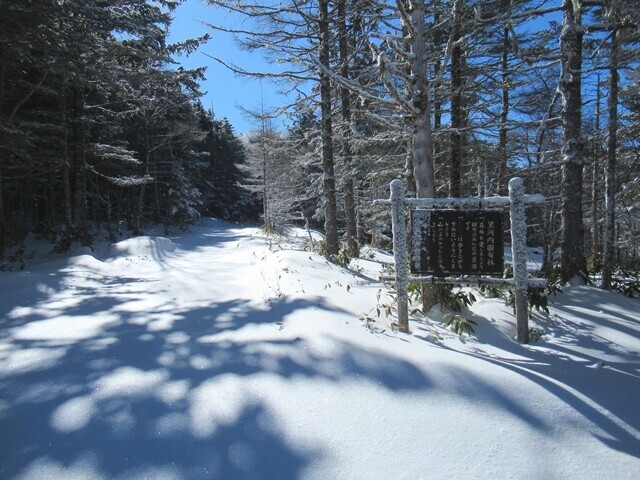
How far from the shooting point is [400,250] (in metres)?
4.45

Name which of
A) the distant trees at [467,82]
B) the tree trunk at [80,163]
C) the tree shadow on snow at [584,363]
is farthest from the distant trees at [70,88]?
the tree shadow on snow at [584,363]

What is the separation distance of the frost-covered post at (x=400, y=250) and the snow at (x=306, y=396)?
235 millimetres

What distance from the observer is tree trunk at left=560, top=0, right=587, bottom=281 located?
6676 millimetres

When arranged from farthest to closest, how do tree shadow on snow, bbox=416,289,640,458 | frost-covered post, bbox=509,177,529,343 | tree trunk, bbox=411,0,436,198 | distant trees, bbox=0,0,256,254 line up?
distant trees, bbox=0,0,256,254 < tree trunk, bbox=411,0,436,198 < frost-covered post, bbox=509,177,529,343 < tree shadow on snow, bbox=416,289,640,458

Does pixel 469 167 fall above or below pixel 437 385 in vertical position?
above

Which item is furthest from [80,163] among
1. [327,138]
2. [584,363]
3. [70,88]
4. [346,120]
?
[584,363]

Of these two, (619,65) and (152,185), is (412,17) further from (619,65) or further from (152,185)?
(152,185)

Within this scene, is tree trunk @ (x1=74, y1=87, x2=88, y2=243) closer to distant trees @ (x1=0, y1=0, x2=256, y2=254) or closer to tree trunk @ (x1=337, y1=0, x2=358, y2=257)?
distant trees @ (x1=0, y1=0, x2=256, y2=254)

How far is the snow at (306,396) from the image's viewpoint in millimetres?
2158

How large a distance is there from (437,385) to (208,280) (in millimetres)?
5455

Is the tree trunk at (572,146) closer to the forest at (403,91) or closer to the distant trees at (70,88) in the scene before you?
the forest at (403,91)

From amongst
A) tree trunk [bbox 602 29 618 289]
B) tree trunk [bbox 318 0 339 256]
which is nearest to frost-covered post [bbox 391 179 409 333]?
tree trunk [bbox 318 0 339 256]

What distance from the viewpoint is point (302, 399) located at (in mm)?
2730

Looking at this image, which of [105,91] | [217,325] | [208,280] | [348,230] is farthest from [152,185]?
[217,325]
